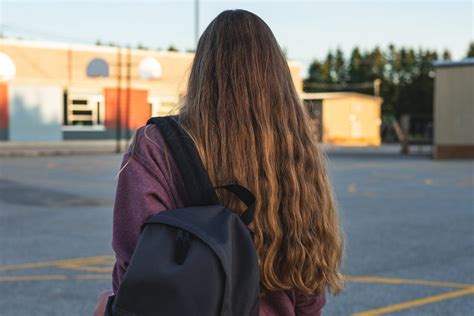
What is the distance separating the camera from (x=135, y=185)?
6.27 ft

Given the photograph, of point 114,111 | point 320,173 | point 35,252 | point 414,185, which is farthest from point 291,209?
point 114,111

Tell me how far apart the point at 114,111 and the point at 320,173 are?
44341 millimetres

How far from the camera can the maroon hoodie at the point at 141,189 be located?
6.24 feet

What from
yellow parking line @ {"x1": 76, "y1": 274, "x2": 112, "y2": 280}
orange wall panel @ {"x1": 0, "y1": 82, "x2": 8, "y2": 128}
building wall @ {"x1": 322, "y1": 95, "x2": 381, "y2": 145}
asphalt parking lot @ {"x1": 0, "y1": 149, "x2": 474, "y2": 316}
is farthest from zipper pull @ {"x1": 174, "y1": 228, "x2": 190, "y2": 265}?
building wall @ {"x1": 322, "y1": 95, "x2": 381, "y2": 145}

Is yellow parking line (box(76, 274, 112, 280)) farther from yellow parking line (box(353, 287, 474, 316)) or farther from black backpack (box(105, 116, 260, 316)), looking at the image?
black backpack (box(105, 116, 260, 316))

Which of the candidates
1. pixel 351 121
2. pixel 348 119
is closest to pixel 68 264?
pixel 348 119

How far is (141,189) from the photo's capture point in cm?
190

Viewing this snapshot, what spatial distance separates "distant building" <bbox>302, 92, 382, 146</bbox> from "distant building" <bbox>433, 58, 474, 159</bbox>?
27.8m

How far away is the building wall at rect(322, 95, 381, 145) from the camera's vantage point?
6162 centimetres


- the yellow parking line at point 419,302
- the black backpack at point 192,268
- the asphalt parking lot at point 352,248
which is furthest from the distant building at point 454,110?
the black backpack at point 192,268

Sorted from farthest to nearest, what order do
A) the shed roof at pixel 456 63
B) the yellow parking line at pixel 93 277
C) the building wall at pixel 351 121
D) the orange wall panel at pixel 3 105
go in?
1. the building wall at pixel 351 121
2. the orange wall panel at pixel 3 105
3. the shed roof at pixel 456 63
4. the yellow parking line at pixel 93 277

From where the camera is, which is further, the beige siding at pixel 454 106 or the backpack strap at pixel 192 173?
the beige siding at pixel 454 106

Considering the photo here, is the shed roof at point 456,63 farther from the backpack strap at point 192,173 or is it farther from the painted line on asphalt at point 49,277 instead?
the backpack strap at point 192,173

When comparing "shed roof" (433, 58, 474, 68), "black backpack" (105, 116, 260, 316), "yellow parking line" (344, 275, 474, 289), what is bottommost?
"yellow parking line" (344, 275, 474, 289)
